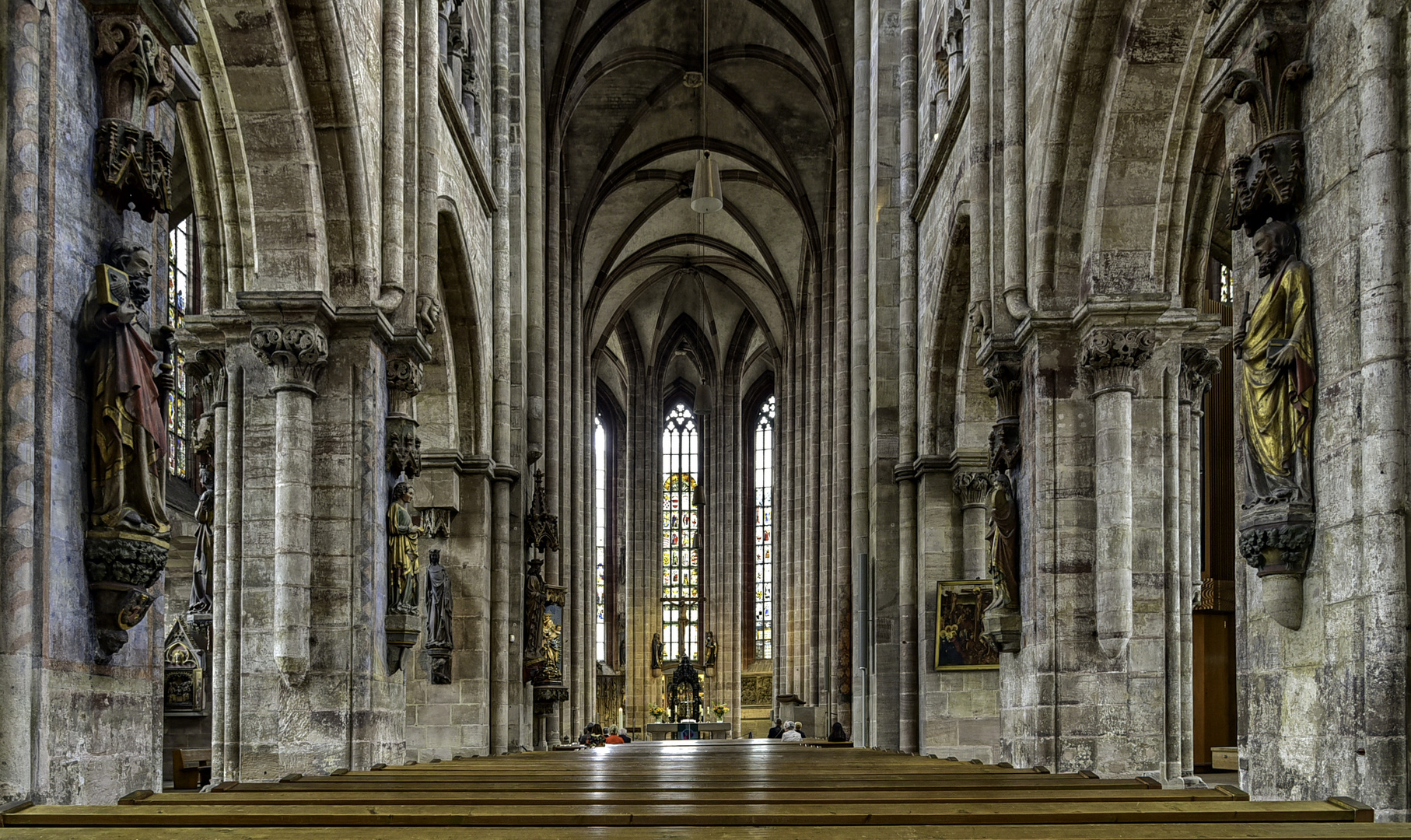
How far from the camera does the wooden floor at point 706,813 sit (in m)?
4.98

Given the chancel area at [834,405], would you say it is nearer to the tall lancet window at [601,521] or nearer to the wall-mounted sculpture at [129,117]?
the wall-mounted sculpture at [129,117]

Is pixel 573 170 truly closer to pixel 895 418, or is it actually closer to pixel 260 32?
pixel 895 418

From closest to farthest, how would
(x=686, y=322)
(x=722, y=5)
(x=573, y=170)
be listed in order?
1. (x=722, y=5)
2. (x=573, y=170)
3. (x=686, y=322)

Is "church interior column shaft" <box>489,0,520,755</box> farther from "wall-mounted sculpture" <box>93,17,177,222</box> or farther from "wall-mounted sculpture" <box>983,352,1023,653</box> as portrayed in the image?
"wall-mounted sculpture" <box>93,17,177,222</box>

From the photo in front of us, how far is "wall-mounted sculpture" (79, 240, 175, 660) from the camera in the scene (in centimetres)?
606

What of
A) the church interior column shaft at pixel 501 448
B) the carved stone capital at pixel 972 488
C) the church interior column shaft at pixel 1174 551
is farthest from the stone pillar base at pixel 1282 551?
the church interior column shaft at pixel 501 448

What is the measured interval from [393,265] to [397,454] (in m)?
1.67

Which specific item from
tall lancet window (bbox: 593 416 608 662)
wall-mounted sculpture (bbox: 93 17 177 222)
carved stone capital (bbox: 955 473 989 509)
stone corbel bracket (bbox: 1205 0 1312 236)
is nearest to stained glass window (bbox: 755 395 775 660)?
tall lancet window (bbox: 593 416 608 662)

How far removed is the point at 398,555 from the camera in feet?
41.8

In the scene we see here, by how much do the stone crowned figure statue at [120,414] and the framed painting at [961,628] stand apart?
11.5 metres

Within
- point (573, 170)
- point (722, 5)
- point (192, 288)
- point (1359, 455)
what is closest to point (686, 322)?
point (573, 170)

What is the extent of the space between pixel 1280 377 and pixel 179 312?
18.8 meters

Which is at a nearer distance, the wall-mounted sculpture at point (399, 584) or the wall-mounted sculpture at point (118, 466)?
the wall-mounted sculpture at point (118, 466)

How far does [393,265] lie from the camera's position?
502 inches
